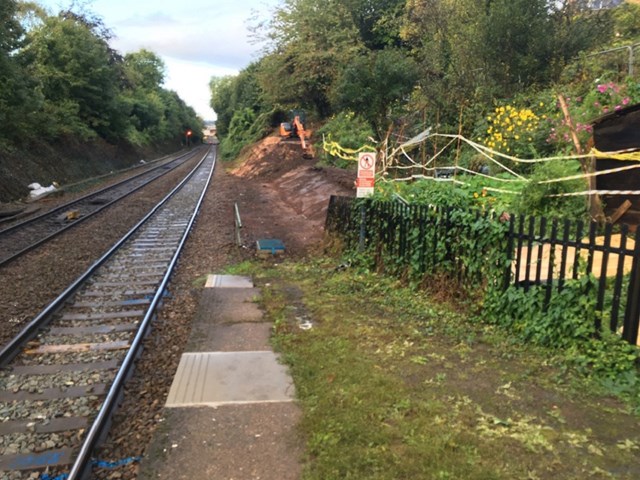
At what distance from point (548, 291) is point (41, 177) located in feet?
78.4

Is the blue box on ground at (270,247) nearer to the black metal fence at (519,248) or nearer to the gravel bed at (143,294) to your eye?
the gravel bed at (143,294)

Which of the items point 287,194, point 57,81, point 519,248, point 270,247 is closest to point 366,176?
point 270,247

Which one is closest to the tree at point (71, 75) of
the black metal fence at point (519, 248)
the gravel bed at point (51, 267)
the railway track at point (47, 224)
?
the railway track at point (47, 224)

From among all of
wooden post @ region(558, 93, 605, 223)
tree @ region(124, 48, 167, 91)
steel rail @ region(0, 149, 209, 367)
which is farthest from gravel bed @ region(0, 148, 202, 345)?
tree @ region(124, 48, 167, 91)

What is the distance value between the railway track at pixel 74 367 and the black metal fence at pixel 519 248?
3.52 meters

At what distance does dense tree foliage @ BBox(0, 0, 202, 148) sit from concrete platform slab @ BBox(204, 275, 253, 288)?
15.9 metres

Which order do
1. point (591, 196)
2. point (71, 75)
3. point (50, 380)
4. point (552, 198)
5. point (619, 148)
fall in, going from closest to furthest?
point (50, 380) → point (591, 196) → point (552, 198) → point (619, 148) → point (71, 75)

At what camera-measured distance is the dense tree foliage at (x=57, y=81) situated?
2083cm

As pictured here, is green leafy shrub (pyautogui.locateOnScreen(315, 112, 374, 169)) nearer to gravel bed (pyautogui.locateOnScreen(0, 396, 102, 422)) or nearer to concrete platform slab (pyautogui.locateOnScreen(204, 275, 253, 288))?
concrete platform slab (pyautogui.locateOnScreen(204, 275, 253, 288))

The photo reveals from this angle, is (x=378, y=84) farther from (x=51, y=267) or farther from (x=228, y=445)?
(x=228, y=445)

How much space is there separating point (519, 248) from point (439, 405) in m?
2.18

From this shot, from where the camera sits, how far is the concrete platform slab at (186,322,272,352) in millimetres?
5801

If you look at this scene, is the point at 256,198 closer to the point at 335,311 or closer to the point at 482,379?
the point at 335,311

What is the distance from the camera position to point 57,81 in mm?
32188
